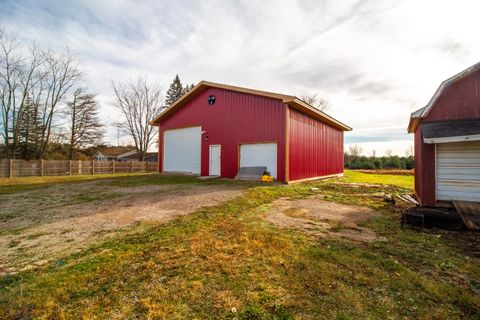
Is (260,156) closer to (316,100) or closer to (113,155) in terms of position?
(316,100)

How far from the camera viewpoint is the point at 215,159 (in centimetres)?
1345

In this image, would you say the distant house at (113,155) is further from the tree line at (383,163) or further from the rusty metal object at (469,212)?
the rusty metal object at (469,212)

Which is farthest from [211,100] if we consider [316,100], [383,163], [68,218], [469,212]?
[316,100]

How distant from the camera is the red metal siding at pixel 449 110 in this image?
5.43 metres

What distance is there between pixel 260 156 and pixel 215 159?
3.05 meters

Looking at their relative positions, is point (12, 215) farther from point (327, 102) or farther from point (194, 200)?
point (327, 102)

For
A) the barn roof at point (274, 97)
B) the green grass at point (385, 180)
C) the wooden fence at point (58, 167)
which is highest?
the barn roof at point (274, 97)

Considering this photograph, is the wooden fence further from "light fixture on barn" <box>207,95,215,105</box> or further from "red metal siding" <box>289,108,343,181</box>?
"red metal siding" <box>289,108,343,181</box>

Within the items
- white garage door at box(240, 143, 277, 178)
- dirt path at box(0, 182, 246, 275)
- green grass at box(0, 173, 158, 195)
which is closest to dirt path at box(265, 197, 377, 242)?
dirt path at box(0, 182, 246, 275)

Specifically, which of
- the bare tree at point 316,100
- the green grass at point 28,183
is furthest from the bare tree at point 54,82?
the bare tree at point 316,100

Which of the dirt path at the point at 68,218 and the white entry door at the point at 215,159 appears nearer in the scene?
the dirt path at the point at 68,218

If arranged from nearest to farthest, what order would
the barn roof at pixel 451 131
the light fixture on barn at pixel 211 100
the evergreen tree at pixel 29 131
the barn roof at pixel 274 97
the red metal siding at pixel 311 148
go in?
1. the barn roof at pixel 451 131
2. the barn roof at pixel 274 97
3. the red metal siding at pixel 311 148
4. the light fixture on barn at pixel 211 100
5. the evergreen tree at pixel 29 131

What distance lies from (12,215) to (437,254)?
8.44 meters

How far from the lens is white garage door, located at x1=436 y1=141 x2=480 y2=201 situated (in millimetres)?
5316
